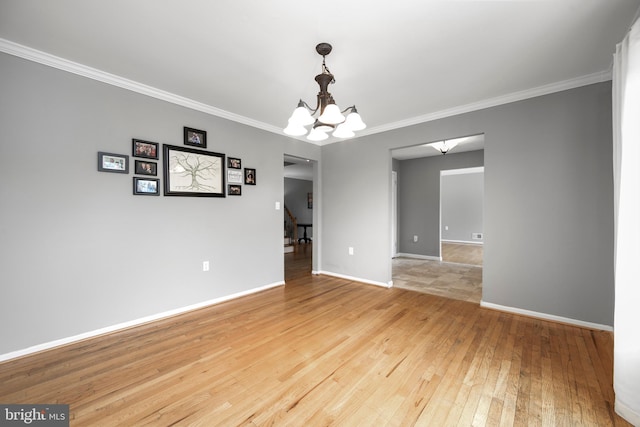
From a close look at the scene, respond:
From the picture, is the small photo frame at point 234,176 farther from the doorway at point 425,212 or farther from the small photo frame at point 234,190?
the doorway at point 425,212

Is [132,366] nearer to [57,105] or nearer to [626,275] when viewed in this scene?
[57,105]

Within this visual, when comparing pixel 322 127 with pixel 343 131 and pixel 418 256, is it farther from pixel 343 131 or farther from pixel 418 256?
pixel 418 256

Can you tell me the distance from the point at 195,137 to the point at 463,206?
855 cm

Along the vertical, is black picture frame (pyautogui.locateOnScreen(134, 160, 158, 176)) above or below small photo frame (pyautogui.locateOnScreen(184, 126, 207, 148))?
below

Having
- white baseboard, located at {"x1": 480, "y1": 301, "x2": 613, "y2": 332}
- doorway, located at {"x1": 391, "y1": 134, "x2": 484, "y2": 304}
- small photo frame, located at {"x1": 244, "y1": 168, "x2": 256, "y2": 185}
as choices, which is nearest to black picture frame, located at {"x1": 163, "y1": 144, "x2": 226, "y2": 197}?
small photo frame, located at {"x1": 244, "y1": 168, "x2": 256, "y2": 185}

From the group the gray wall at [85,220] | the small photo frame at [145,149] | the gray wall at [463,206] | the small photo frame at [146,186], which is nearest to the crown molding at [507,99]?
the gray wall at [85,220]

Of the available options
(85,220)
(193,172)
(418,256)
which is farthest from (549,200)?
(85,220)

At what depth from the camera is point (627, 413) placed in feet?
4.63

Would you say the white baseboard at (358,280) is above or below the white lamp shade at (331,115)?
below

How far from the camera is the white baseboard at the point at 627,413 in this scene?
138 centimetres

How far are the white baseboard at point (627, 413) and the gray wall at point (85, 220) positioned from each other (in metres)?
3.51

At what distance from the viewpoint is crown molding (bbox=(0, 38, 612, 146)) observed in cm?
210

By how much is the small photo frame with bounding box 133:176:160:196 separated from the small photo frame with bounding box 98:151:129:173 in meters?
0.14

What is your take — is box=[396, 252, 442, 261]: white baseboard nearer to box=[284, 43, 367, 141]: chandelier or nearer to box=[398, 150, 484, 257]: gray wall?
box=[398, 150, 484, 257]: gray wall
